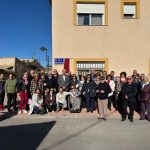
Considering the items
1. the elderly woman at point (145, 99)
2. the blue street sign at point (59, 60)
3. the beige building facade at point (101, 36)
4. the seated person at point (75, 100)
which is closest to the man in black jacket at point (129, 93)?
the elderly woman at point (145, 99)

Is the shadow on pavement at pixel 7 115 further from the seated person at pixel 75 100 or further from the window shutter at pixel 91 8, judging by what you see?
the window shutter at pixel 91 8

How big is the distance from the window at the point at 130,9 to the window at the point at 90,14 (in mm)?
1197

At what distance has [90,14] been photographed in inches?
854

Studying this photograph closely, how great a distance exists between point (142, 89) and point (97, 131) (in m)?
4.24

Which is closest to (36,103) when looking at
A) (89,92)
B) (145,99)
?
(89,92)

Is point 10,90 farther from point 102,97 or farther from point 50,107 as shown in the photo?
point 102,97

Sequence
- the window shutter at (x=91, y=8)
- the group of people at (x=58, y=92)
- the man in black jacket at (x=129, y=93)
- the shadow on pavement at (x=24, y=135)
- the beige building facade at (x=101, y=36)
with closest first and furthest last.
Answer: the shadow on pavement at (x=24, y=135)
the man in black jacket at (x=129, y=93)
the group of people at (x=58, y=92)
the beige building facade at (x=101, y=36)
the window shutter at (x=91, y=8)

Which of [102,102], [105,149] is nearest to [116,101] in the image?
[102,102]

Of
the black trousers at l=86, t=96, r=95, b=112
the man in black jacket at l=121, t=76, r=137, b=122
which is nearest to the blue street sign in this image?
the black trousers at l=86, t=96, r=95, b=112

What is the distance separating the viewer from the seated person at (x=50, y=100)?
56.9ft

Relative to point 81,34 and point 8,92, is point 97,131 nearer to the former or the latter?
point 8,92

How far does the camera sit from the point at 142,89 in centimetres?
1539

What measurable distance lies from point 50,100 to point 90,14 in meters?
6.84

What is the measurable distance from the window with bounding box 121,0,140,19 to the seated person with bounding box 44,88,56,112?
720 centimetres
